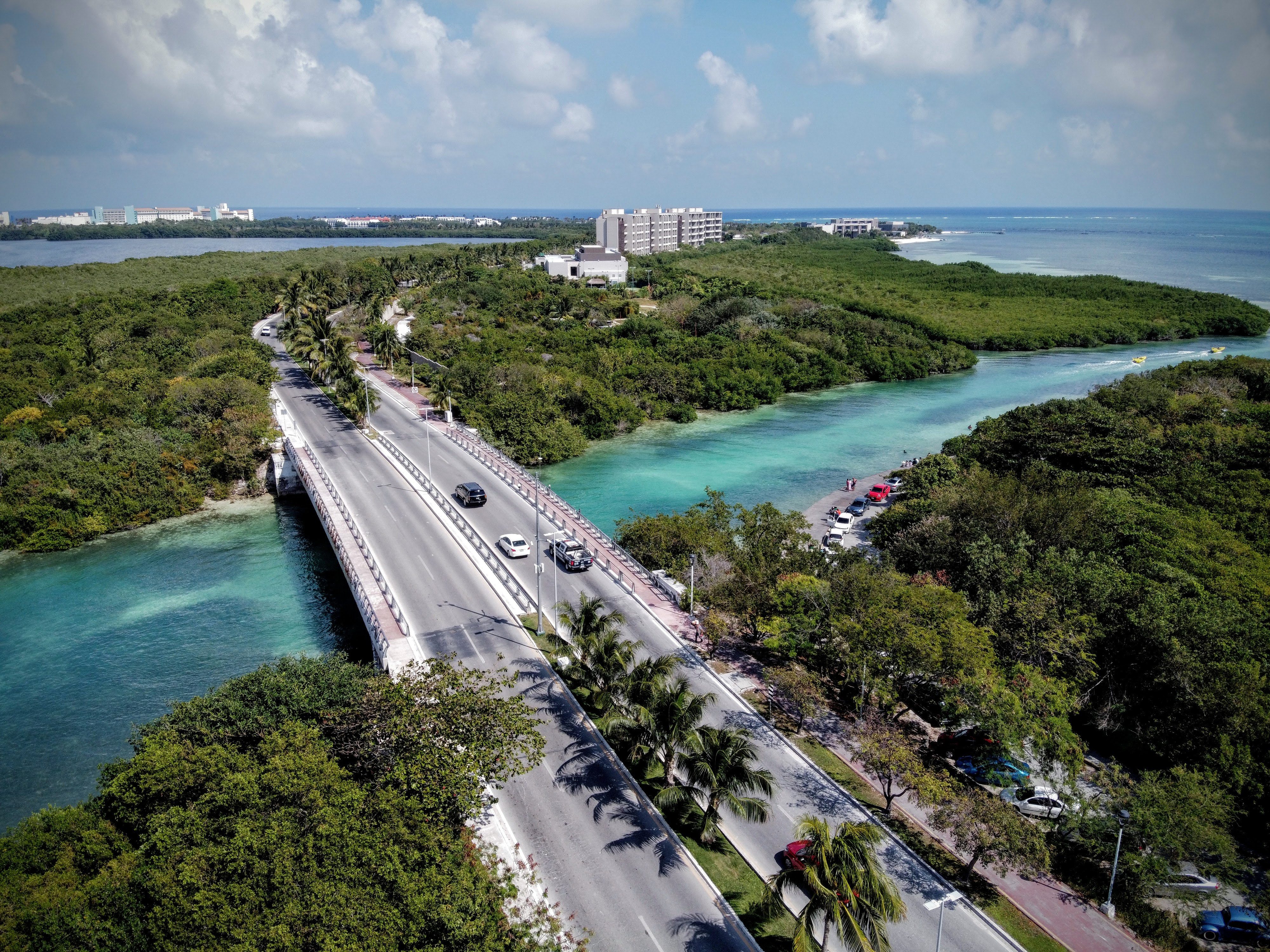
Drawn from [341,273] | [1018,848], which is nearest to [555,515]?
[1018,848]

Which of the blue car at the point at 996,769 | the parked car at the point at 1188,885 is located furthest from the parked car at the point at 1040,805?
the parked car at the point at 1188,885

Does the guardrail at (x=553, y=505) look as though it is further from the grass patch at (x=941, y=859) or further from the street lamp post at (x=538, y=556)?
the grass patch at (x=941, y=859)

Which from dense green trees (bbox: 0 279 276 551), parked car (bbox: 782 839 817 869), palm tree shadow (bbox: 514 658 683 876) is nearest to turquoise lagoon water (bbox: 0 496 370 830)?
dense green trees (bbox: 0 279 276 551)

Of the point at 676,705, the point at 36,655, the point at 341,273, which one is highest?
the point at 341,273

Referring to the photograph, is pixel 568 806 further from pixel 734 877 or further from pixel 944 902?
pixel 944 902

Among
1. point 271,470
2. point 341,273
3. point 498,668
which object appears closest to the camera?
point 498,668

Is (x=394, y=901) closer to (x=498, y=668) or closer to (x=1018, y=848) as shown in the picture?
(x=498, y=668)

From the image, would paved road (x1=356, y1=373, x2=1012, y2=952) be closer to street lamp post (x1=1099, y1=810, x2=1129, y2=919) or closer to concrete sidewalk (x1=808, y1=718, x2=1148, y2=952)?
concrete sidewalk (x1=808, y1=718, x2=1148, y2=952)
